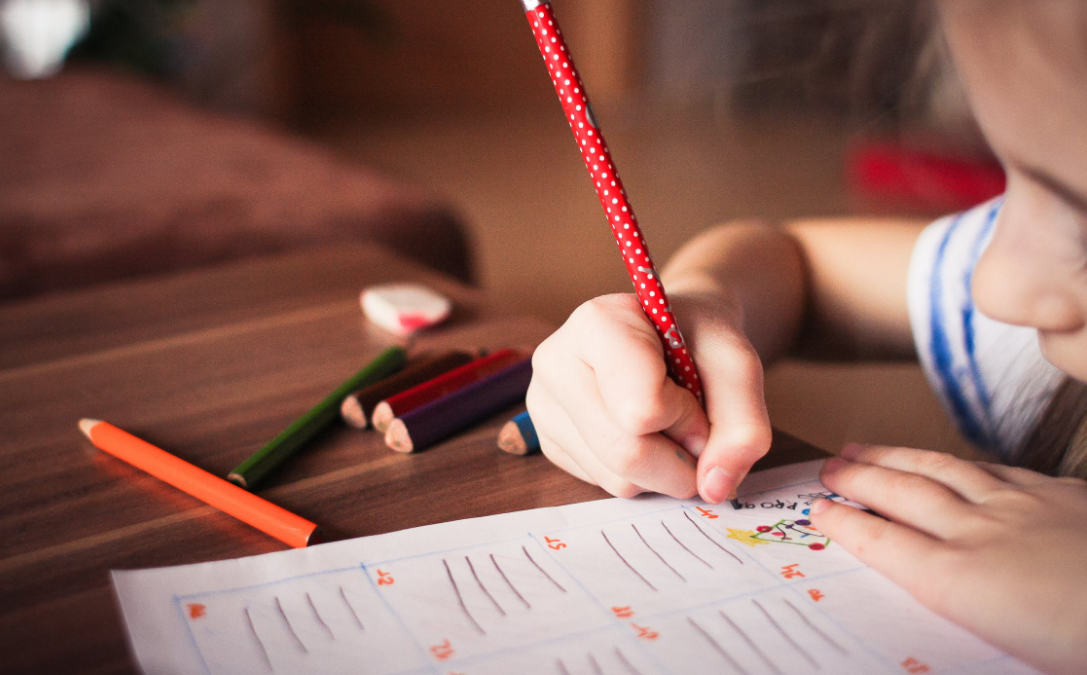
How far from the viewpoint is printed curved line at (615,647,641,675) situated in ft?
0.86

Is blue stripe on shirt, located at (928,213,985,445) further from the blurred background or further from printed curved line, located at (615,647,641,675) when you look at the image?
printed curved line, located at (615,647,641,675)

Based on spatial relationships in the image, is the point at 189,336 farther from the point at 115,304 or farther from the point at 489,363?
the point at 489,363

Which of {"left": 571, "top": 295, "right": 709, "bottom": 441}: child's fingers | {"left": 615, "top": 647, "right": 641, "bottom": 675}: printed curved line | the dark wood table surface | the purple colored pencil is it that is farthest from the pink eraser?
{"left": 615, "top": 647, "right": 641, "bottom": 675}: printed curved line

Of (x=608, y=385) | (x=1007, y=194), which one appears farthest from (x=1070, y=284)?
(x=608, y=385)

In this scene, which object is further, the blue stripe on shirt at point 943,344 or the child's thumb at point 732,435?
the blue stripe on shirt at point 943,344

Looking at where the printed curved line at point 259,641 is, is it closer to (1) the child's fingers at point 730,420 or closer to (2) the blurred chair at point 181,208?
(1) the child's fingers at point 730,420

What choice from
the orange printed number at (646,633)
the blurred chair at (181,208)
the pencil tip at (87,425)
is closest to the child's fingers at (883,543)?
the orange printed number at (646,633)

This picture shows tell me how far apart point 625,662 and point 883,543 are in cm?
12

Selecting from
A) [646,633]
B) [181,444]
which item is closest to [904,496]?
[646,633]

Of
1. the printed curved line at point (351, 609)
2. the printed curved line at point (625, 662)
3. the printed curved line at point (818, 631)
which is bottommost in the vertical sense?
the printed curved line at point (818, 631)

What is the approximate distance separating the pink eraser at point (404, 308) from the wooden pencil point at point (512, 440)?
0.58 feet

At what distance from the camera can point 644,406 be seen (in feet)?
1.04

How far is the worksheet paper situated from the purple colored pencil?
7 centimetres

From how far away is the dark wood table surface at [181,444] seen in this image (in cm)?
30
